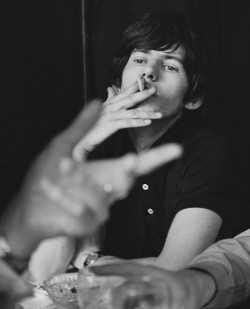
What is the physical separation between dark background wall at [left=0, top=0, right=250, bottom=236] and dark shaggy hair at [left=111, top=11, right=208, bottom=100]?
0.57 m

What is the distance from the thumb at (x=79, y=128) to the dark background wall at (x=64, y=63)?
1.51 metres

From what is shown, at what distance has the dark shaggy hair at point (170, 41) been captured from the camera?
1.65 m

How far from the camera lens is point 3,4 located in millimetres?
2279

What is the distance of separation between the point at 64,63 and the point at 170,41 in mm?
967

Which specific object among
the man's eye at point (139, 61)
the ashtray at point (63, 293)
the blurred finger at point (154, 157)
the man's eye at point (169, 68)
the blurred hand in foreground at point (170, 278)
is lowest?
the ashtray at point (63, 293)

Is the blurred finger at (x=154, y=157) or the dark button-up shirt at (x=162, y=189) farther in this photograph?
the dark button-up shirt at (x=162, y=189)

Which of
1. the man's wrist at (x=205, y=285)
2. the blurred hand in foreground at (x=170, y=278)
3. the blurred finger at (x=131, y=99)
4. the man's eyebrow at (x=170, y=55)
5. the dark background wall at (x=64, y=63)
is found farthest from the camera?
the dark background wall at (x=64, y=63)

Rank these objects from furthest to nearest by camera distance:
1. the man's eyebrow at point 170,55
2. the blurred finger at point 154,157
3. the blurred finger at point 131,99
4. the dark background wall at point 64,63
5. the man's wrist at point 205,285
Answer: the dark background wall at point 64,63 < the man's eyebrow at point 170,55 < the blurred finger at point 131,99 < the man's wrist at point 205,285 < the blurred finger at point 154,157

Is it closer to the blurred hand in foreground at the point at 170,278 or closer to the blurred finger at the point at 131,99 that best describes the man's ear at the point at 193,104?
the blurred finger at the point at 131,99

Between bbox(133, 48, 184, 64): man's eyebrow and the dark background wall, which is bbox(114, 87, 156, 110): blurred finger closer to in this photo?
bbox(133, 48, 184, 64): man's eyebrow

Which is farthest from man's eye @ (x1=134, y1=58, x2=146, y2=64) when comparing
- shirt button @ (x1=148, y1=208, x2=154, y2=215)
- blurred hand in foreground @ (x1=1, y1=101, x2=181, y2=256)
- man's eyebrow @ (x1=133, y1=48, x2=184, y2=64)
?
blurred hand in foreground @ (x1=1, y1=101, x2=181, y2=256)

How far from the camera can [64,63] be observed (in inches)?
98.9

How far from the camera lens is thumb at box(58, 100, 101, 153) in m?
0.73

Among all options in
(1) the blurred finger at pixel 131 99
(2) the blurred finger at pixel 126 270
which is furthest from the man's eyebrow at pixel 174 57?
(2) the blurred finger at pixel 126 270
